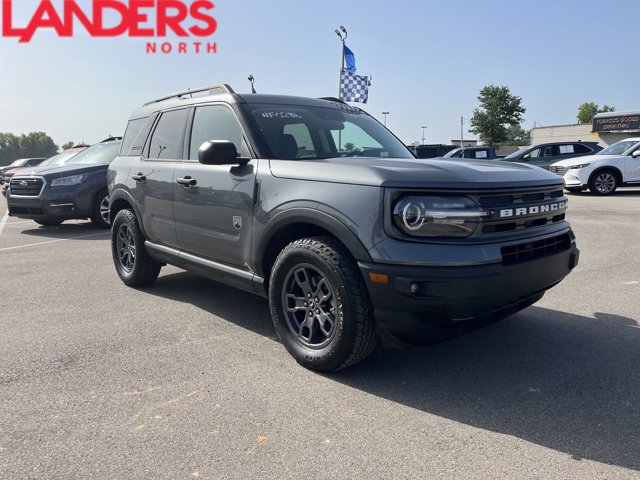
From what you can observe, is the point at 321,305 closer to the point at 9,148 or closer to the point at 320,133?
the point at 320,133

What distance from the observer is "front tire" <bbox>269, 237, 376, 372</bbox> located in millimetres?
2908

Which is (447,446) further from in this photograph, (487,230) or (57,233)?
(57,233)

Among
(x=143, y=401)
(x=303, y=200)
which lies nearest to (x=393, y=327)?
(x=303, y=200)

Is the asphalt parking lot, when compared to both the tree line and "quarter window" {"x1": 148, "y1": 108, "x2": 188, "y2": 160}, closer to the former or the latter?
"quarter window" {"x1": 148, "y1": 108, "x2": 188, "y2": 160}

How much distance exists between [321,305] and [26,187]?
354 inches

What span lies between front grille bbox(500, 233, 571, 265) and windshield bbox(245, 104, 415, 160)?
1428 millimetres

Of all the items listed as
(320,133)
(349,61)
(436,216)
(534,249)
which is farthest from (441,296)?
(349,61)

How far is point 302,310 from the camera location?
131 inches

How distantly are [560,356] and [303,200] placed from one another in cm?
203

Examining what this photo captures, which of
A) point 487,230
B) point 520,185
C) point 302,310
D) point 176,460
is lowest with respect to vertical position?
point 176,460

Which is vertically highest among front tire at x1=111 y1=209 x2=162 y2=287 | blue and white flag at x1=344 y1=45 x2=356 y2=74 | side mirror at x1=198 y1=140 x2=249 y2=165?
blue and white flag at x1=344 y1=45 x2=356 y2=74

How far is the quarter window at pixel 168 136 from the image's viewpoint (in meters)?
4.54

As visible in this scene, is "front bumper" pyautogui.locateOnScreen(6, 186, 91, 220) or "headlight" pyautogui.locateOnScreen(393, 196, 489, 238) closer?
"headlight" pyautogui.locateOnScreen(393, 196, 489, 238)

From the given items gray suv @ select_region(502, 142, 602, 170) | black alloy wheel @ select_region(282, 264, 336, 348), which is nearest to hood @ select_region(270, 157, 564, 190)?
black alloy wheel @ select_region(282, 264, 336, 348)
